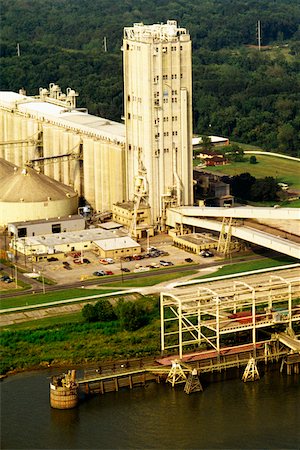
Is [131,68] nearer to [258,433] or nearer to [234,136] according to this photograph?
[258,433]

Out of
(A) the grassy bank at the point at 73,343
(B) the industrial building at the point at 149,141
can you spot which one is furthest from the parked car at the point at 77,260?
(A) the grassy bank at the point at 73,343

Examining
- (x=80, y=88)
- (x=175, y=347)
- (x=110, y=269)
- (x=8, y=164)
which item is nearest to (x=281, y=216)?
(x=110, y=269)

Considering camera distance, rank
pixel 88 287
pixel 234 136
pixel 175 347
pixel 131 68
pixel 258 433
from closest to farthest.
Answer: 1. pixel 258 433
2. pixel 175 347
3. pixel 88 287
4. pixel 131 68
5. pixel 234 136

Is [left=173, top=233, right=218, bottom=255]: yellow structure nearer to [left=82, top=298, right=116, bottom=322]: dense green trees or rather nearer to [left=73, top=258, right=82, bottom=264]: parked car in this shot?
[left=73, top=258, right=82, bottom=264]: parked car

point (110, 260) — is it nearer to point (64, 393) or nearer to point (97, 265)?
point (97, 265)

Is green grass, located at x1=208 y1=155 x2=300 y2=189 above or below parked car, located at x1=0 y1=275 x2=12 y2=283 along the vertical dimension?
above

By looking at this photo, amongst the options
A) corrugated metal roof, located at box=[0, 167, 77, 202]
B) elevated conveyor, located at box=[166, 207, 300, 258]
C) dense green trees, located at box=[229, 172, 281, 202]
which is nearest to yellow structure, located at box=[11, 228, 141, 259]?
elevated conveyor, located at box=[166, 207, 300, 258]

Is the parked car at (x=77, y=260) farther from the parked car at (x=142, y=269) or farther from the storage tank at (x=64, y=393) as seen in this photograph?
the storage tank at (x=64, y=393)
